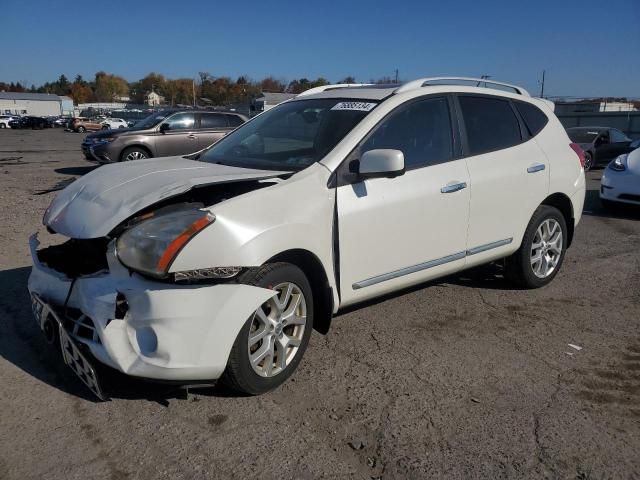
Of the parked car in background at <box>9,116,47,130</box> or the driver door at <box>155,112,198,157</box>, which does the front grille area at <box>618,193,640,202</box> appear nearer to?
the driver door at <box>155,112,198,157</box>

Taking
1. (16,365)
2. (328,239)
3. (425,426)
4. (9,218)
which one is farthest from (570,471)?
(9,218)

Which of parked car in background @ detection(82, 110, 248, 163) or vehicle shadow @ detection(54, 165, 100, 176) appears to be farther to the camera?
vehicle shadow @ detection(54, 165, 100, 176)

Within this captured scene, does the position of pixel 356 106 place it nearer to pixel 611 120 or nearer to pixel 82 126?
pixel 611 120

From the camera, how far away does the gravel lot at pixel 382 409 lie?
2.61 meters

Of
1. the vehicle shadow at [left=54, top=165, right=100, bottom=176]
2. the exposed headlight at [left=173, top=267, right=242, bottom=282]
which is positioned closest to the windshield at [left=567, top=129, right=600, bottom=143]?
the vehicle shadow at [left=54, top=165, right=100, bottom=176]

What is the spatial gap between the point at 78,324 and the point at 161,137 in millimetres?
11512

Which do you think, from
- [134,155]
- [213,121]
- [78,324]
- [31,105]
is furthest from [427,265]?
[31,105]

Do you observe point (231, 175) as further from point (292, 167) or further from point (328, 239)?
point (328, 239)

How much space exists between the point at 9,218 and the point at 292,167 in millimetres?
5896

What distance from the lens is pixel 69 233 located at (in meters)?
3.13

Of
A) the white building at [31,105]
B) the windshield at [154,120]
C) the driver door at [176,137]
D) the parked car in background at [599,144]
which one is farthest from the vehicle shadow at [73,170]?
the white building at [31,105]

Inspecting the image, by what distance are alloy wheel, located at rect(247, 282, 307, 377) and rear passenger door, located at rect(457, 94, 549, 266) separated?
1.73 m

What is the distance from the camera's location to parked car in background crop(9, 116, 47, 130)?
57906mm

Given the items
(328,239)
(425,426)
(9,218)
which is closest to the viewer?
(425,426)
